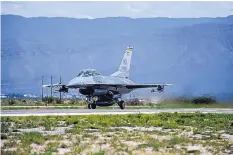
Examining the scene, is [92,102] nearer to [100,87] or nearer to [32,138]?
[100,87]

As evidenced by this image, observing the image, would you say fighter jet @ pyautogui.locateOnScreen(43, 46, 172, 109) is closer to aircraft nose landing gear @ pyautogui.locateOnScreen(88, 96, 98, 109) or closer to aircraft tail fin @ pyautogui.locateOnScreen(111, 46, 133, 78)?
aircraft nose landing gear @ pyautogui.locateOnScreen(88, 96, 98, 109)

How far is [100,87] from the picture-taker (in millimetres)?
56688

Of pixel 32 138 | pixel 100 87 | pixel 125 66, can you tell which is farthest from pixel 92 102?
pixel 32 138

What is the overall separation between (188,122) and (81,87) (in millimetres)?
23168

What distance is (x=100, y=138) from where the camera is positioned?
2277 cm

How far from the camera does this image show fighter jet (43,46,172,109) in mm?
55406

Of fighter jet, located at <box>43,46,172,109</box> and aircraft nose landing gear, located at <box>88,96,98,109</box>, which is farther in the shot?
aircraft nose landing gear, located at <box>88,96,98,109</box>

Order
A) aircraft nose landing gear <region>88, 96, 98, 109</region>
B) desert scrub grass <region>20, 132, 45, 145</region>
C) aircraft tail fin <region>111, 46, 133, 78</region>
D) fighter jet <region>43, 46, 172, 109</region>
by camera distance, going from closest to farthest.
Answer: desert scrub grass <region>20, 132, 45, 145</region>
fighter jet <region>43, 46, 172, 109</region>
aircraft nose landing gear <region>88, 96, 98, 109</region>
aircraft tail fin <region>111, 46, 133, 78</region>

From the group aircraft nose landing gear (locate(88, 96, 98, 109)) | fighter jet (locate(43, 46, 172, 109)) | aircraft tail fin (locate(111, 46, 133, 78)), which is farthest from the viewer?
aircraft tail fin (locate(111, 46, 133, 78))

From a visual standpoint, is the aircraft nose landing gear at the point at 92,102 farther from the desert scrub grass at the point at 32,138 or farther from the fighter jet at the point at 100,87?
the desert scrub grass at the point at 32,138

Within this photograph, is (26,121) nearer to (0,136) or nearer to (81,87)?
(0,136)

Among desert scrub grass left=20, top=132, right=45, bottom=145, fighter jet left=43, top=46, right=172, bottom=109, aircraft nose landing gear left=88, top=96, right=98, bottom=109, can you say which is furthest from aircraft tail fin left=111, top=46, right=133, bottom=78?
desert scrub grass left=20, top=132, right=45, bottom=145

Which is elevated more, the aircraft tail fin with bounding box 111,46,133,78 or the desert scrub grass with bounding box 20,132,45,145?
the aircraft tail fin with bounding box 111,46,133,78

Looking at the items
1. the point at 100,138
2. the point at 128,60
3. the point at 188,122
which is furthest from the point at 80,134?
the point at 128,60
